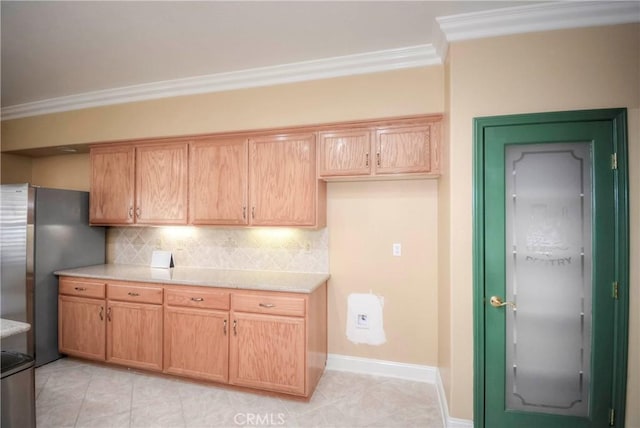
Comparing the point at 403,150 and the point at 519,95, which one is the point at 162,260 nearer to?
the point at 403,150

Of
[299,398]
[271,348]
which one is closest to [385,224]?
[271,348]

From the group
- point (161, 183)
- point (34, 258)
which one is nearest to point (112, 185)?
point (161, 183)

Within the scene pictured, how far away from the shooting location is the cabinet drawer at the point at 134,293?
2.69 m

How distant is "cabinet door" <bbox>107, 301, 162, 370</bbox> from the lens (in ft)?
8.80

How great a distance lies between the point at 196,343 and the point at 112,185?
1.99 metres

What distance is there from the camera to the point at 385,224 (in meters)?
2.81

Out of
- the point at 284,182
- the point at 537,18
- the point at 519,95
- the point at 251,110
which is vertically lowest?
the point at 284,182

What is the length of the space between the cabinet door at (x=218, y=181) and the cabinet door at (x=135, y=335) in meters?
0.96

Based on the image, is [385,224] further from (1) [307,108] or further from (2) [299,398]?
(2) [299,398]

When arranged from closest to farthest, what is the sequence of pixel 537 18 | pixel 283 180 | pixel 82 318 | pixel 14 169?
pixel 537 18
pixel 283 180
pixel 82 318
pixel 14 169

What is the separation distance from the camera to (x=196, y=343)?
2.58 metres

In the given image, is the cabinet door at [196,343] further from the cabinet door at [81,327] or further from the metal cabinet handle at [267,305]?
the cabinet door at [81,327]

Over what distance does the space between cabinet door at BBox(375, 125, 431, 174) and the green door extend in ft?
1.51

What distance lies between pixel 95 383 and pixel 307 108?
314 cm
